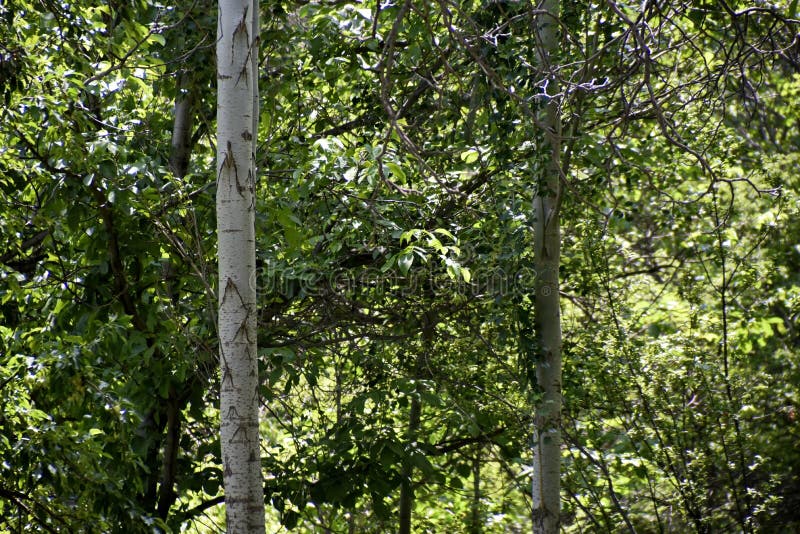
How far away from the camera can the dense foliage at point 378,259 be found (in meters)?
3.00

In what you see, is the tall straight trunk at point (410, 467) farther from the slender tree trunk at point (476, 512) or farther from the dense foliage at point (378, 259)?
the slender tree trunk at point (476, 512)

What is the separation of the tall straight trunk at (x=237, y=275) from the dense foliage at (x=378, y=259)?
394 millimetres

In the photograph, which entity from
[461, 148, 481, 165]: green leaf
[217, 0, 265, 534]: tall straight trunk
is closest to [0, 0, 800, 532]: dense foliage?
[461, 148, 481, 165]: green leaf

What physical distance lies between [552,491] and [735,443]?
6.35 feet

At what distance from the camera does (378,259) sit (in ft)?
13.8

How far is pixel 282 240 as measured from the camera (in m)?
4.09

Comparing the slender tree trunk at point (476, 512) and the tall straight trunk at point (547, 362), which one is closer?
the tall straight trunk at point (547, 362)

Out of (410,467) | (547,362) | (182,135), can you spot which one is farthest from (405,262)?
(182,135)

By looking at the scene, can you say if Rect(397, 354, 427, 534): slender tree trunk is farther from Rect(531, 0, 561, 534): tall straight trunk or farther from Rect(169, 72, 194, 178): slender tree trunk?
Rect(169, 72, 194, 178): slender tree trunk

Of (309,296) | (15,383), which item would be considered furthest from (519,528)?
(15,383)

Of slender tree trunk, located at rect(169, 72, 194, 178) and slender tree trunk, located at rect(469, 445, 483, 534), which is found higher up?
slender tree trunk, located at rect(169, 72, 194, 178)

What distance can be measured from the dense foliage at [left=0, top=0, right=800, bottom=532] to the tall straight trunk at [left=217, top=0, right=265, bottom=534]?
394mm

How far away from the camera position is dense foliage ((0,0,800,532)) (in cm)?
300

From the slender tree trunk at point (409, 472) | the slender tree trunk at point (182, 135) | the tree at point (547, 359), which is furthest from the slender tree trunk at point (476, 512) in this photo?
the slender tree trunk at point (182, 135)
